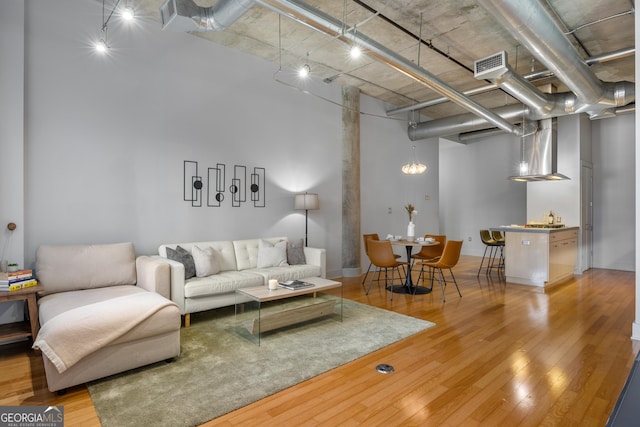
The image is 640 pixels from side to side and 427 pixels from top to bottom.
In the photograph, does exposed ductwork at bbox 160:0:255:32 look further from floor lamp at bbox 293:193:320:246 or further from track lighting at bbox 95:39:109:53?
floor lamp at bbox 293:193:320:246

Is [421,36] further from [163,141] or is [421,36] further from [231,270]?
[231,270]

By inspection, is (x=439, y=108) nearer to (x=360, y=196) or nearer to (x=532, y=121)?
(x=532, y=121)

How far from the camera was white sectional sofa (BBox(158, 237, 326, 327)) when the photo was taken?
151 inches

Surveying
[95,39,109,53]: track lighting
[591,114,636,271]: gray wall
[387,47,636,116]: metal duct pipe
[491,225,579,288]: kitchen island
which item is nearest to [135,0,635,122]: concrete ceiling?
[387,47,636,116]: metal duct pipe

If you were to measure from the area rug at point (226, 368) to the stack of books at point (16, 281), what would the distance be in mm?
1211

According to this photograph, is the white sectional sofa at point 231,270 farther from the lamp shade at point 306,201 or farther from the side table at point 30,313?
the side table at point 30,313

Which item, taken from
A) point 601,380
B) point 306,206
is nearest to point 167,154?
point 306,206

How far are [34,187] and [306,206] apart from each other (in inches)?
134

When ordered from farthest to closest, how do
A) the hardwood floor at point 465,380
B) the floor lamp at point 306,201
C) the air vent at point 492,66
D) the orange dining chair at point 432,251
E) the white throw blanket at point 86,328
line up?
1. the orange dining chair at point 432,251
2. the floor lamp at point 306,201
3. the air vent at point 492,66
4. the white throw blanket at point 86,328
5. the hardwood floor at point 465,380

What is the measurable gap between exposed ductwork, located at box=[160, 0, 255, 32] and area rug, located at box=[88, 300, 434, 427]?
10.3ft

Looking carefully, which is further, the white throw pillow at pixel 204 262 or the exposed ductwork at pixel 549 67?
the white throw pillow at pixel 204 262

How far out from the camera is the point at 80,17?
393 cm

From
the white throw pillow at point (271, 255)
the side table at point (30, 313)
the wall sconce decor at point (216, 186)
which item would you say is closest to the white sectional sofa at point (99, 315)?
the side table at point (30, 313)

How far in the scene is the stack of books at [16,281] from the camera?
294cm
